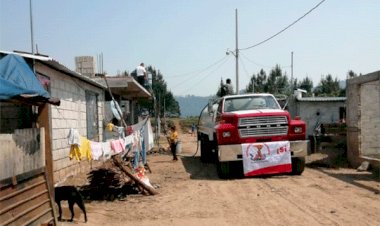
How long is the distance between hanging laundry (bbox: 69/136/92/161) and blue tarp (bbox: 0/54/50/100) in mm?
1129

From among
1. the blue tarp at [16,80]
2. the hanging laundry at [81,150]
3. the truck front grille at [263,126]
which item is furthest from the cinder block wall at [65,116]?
the truck front grille at [263,126]

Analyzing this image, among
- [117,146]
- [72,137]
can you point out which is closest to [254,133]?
[117,146]

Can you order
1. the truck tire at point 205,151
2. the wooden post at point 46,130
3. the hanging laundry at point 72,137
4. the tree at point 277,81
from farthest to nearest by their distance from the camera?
the tree at point 277,81 < the truck tire at point 205,151 < the hanging laundry at point 72,137 < the wooden post at point 46,130

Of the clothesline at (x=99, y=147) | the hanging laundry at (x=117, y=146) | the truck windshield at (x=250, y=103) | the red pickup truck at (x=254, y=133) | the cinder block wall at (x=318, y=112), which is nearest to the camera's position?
the clothesline at (x=99, y=147)

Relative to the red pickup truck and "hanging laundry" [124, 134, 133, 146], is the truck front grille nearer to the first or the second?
the red pickup truck

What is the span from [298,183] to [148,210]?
434cm

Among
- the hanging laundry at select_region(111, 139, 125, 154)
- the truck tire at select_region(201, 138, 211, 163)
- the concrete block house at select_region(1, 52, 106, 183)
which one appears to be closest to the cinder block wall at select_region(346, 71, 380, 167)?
the truck tire at select_region(201, 138, 211, 163)

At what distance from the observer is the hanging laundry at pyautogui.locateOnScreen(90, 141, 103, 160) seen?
8.79m

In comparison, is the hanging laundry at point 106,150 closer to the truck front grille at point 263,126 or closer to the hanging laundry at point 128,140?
the hanging laundry at point 128,140

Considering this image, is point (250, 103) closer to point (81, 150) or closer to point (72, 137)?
point (81, 150)

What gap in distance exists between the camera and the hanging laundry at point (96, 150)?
879cm

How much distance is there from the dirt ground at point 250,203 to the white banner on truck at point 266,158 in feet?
0.81

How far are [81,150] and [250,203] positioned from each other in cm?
337

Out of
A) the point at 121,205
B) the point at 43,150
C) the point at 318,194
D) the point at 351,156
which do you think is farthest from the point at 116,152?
the point at 351,156
